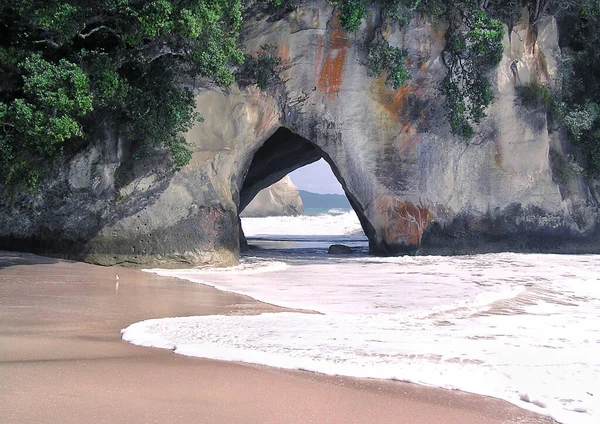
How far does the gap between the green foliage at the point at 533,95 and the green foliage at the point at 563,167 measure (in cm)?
128

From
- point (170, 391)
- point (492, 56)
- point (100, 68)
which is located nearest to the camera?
point (170, 391)

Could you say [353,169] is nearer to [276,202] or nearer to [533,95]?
[533,95]

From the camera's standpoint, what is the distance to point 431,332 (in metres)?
5.60

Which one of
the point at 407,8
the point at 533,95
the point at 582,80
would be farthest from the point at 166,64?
the point at 582,80

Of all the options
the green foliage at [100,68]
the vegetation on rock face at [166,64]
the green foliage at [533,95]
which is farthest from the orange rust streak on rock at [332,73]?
the green foliage at [533,95]

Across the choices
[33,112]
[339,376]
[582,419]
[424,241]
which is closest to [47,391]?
[339,376]

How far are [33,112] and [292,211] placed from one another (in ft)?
122

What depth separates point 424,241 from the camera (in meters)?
15.1

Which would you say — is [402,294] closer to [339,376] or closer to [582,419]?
[339,376]

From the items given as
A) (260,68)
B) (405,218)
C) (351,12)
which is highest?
(351,12)

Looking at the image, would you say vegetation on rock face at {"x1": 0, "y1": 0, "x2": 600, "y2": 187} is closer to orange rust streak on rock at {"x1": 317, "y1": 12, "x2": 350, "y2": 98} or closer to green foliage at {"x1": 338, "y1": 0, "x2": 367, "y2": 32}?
green foliage at {"x1": 338, "y1": 0, "x2": 367, "y2": 32}

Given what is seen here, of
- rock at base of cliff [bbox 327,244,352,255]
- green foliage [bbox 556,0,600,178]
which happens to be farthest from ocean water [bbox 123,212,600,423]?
rock at base of cliff [bbox 327,244,352,255]

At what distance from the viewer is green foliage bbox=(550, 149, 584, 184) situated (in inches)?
616

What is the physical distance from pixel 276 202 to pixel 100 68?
119ft
